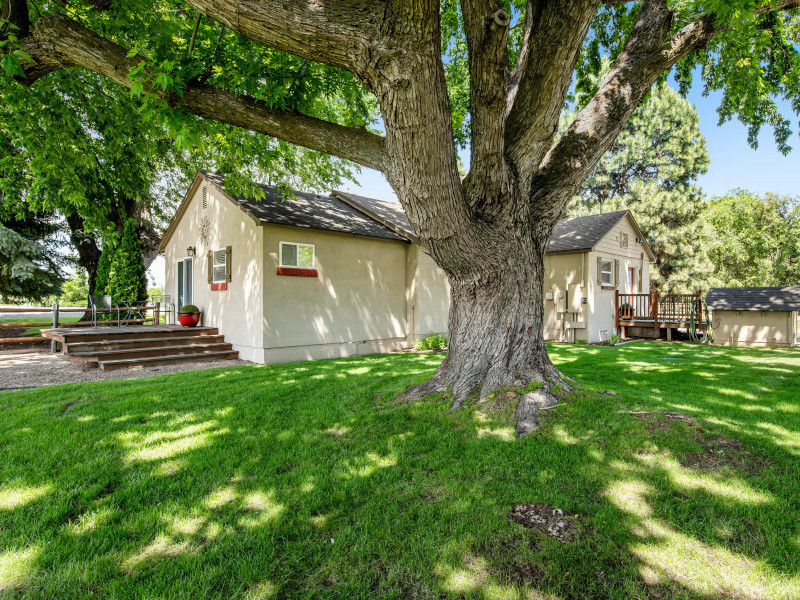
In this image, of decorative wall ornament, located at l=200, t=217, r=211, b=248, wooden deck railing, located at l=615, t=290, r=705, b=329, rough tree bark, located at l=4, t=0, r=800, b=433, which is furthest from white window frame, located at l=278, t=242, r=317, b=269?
wooden deck railing, located at l=615, t=290, r=705, b=329

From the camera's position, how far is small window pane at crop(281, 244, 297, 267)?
32.6 ft

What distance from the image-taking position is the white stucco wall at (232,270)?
959cm

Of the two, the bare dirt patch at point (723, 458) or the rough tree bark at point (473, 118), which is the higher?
the rough tree bark at point (473, 118)

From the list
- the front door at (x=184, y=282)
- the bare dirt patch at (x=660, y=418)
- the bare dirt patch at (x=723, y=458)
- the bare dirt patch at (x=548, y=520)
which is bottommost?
the bare dirt patch at (x=548, y=520)

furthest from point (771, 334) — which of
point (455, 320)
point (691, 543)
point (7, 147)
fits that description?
point (7, 147)

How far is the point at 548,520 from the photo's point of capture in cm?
250

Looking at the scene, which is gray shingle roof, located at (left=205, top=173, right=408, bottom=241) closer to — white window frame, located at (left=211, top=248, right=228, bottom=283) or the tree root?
white window frame, located at (left=211, top=248, right=228, bottom=283)

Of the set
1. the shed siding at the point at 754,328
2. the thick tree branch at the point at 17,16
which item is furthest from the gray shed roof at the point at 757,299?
the thick tree branch at the point at 17,16

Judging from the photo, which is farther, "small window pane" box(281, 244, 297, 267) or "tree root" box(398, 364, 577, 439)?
"small window pane" box(281, 244, 297, 267)

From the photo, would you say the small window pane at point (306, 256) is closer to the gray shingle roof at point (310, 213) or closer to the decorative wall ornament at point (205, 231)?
the gray shingle roof at point (310, 213)

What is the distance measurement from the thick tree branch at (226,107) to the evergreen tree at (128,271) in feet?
37.0

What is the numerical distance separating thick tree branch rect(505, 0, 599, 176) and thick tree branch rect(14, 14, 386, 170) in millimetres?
1453

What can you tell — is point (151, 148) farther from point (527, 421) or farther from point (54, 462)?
point (527, 421)

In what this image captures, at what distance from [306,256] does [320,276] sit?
0.61 metres
